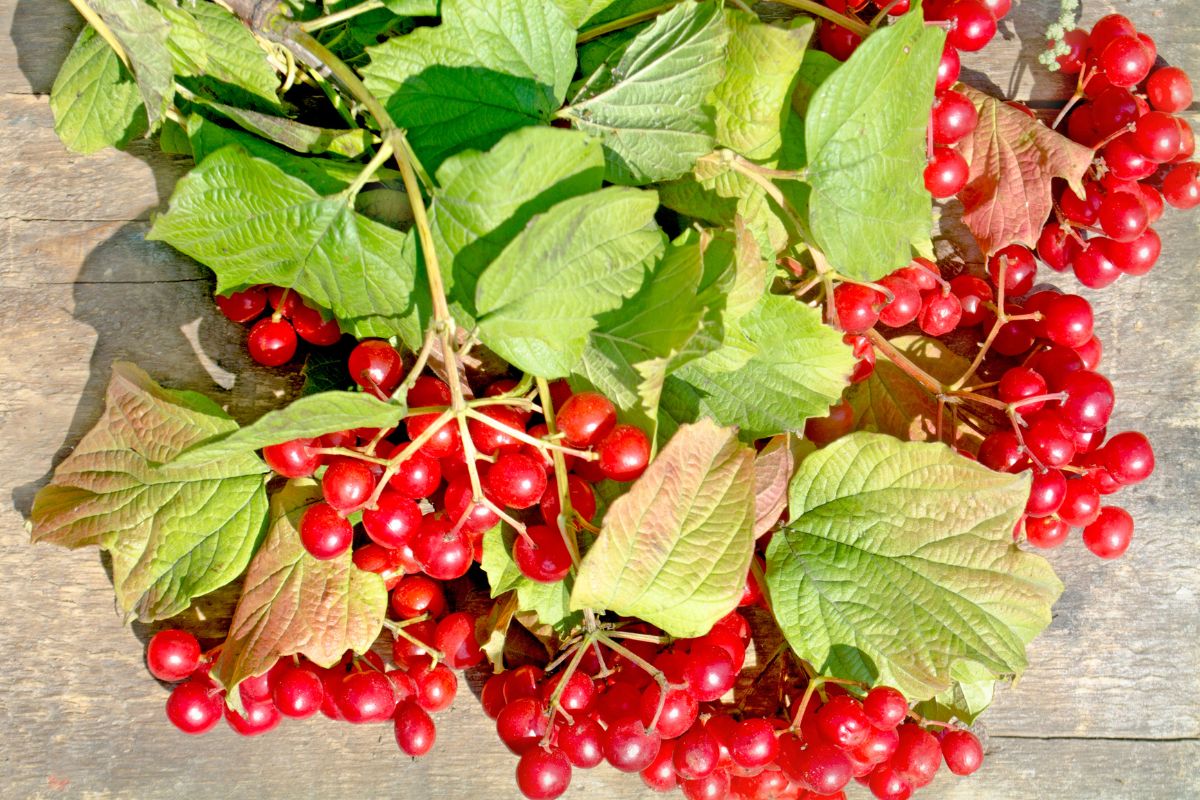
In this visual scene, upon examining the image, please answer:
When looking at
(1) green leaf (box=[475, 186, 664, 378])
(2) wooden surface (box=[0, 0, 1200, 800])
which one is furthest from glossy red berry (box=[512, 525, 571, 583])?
(2) wooden surface (box=[0, 0, 1200, 800])

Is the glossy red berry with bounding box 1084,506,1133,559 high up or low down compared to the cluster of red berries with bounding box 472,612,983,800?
up

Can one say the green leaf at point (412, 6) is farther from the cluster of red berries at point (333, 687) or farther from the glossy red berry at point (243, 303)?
the cluster of red berries at point (333, 687)

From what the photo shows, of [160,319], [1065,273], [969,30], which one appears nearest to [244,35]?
[160,319]

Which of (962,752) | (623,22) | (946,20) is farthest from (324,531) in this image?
(946,20)

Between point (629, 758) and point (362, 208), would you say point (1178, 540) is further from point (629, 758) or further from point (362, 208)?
point (362, 208)

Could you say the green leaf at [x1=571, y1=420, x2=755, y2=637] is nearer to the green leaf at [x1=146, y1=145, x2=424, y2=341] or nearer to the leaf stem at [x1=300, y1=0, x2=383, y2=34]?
the green leaf at [x1=146, y1=145, x2=424, y2=341]

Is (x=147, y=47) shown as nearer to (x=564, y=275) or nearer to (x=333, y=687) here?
(x=564, y=275)

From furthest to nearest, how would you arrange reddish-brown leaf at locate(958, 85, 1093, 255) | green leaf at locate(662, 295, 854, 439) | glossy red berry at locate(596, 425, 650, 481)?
reddish-brown leaf at locate(958, 85, 1093, 255) < green leaf at locate(662, 295, 854, 439) < glossy red berry at locate(596, 425, 650, 481)
